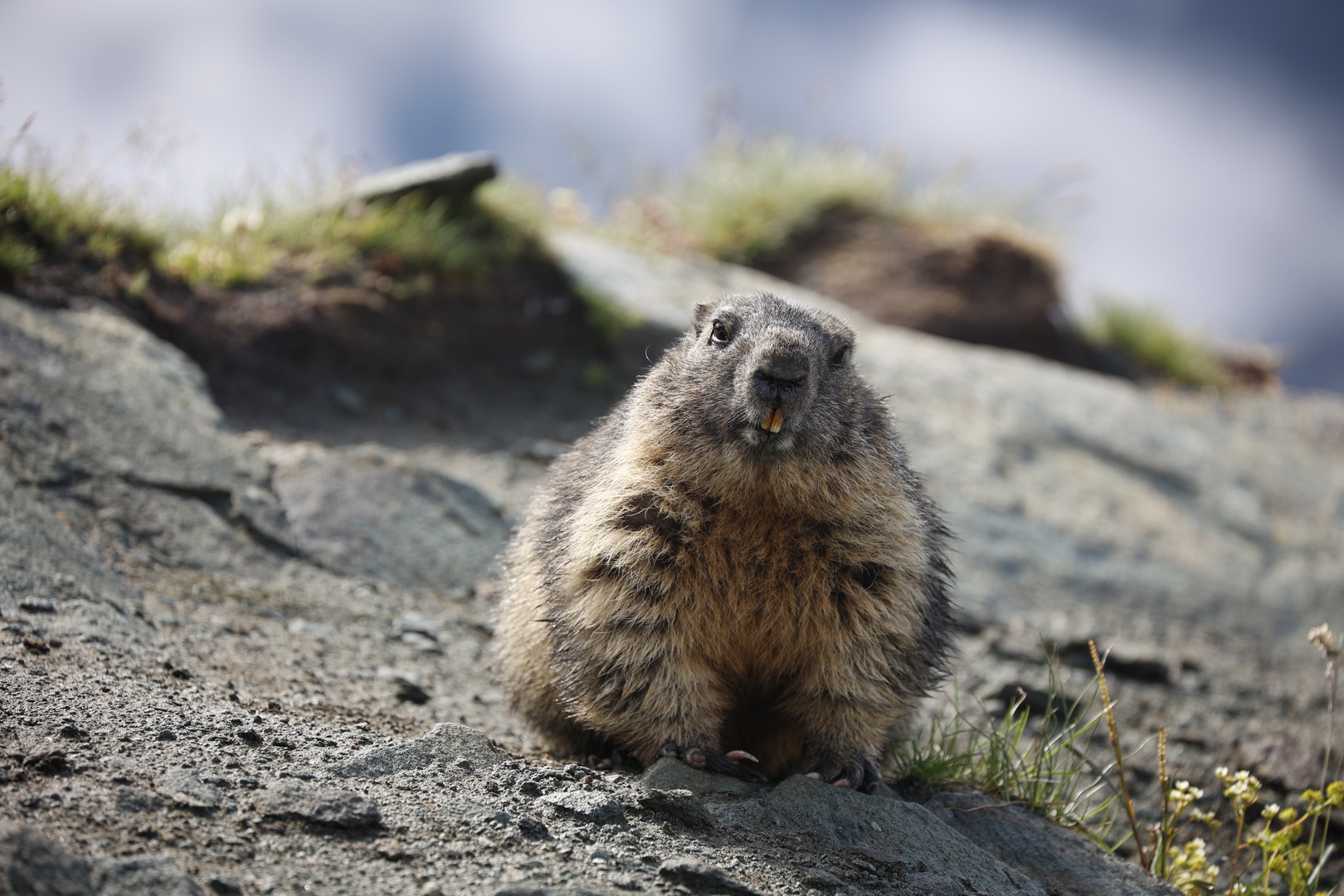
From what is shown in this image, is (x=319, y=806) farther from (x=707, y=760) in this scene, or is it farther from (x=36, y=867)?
(x=707, y=760)

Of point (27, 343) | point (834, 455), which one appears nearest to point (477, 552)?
point (27, 343)

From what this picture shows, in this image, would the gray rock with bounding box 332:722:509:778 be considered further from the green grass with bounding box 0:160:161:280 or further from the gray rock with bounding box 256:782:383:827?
the green grass with bounding box 0:160:161:280

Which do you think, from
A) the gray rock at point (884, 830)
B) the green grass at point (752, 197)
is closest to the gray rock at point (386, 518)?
the gray rock at point (884, 830)

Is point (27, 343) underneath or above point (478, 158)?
underneath

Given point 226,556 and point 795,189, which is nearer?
point 226,556

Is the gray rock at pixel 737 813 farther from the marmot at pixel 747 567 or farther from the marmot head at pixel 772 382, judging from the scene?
the marmot head at pixel 772 382

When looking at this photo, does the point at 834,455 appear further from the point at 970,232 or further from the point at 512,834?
the point at 970,232
